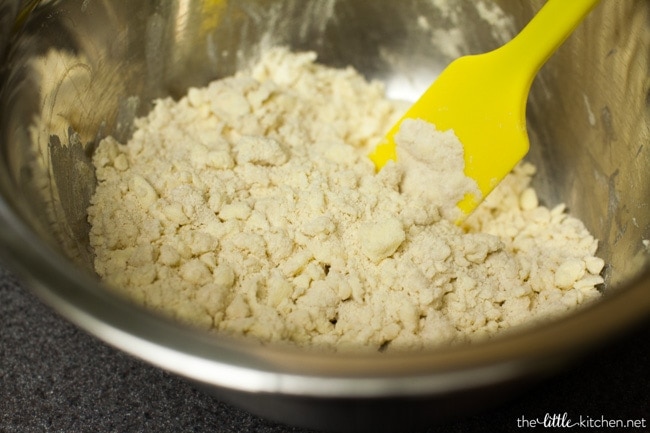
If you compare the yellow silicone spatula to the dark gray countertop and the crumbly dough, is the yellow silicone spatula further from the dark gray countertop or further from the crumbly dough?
the dark gray countertop

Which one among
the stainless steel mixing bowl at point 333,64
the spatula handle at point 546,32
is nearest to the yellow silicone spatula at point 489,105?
the spatula handle at point 546,32

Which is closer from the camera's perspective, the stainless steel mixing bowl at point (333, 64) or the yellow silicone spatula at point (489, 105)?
the stainless steel mixing bowl at point (333, 64)

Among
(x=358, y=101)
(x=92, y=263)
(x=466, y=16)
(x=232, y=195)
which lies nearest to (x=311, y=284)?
(x=232, y=195)

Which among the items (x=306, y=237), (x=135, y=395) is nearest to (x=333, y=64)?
(x=306, y=237)

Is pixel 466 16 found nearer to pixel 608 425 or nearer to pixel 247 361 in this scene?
pixel 608 425

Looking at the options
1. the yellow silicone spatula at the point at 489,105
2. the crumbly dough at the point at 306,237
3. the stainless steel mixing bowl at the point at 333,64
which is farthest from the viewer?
the yellow silicone spatula at the point at 489,105

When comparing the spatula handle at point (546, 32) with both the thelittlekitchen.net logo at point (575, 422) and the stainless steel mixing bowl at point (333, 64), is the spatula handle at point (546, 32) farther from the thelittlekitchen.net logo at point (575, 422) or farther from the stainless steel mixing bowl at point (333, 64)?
the thelittlekitchen.net logo at point (575, 422)

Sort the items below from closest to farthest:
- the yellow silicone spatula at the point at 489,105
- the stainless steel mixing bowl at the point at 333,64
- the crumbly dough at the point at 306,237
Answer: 1. the stainless steel mixing bowl at the point at 333,64
2. the crumbly dough at the point at 306,237
3. the yellow silicone spatula at the point at 489,105

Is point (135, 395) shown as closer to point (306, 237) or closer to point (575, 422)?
point (306, 237)
